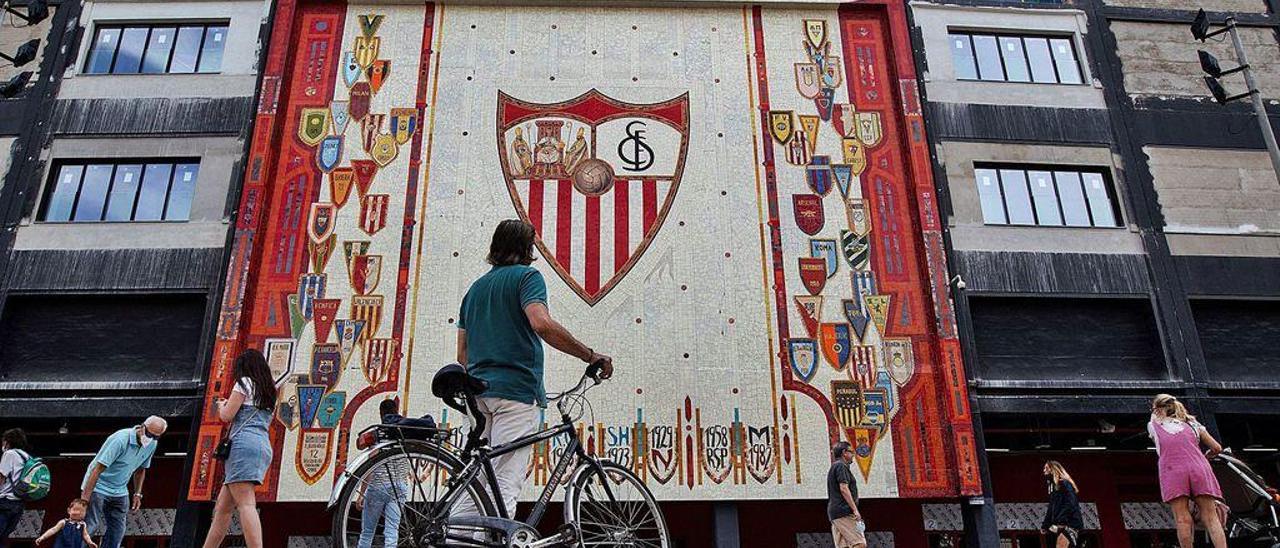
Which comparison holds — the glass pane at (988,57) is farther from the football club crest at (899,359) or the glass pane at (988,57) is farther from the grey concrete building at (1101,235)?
the football club crest at (899,359)

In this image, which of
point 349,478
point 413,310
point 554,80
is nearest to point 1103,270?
point 554,80

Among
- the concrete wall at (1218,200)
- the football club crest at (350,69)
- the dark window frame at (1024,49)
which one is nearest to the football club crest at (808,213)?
the dark window frame at (1024,49)

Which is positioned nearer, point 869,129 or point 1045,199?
point 869,129

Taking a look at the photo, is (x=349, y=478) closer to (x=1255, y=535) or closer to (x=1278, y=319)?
(x=1255, y=535)

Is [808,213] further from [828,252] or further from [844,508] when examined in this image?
[844,508]

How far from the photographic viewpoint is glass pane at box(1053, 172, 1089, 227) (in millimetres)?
Answer: 16859

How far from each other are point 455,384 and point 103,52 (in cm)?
1616

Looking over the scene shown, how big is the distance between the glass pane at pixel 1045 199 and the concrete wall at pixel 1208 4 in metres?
4.77

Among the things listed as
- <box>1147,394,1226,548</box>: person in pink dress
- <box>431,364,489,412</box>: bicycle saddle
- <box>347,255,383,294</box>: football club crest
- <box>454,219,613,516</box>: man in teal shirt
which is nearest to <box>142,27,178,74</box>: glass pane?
<box>347,255,383,294</box>: football club crest

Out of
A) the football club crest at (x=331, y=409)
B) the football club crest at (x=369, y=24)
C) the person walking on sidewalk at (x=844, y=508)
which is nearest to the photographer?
the person walking on sidewalk at (x=844, y=508)

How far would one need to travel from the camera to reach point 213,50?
689 inches

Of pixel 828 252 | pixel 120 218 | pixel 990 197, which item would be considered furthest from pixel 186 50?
pixel 990 197

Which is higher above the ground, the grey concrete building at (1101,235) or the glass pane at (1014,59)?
the glass pane at (1014,59)

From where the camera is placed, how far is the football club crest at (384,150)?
51.6 ft
